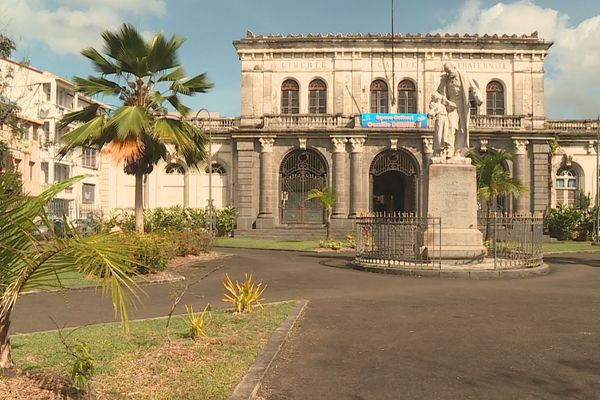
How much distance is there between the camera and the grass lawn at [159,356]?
488 cm

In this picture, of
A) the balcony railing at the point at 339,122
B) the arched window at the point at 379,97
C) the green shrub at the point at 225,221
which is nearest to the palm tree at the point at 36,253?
the green shrub at the point at 225,221

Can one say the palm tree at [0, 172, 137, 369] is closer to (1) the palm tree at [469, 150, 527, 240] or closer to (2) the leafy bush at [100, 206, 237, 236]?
(1) the palm tree at [469, 150, 527, 240]

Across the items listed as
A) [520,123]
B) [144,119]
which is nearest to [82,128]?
[144,119]

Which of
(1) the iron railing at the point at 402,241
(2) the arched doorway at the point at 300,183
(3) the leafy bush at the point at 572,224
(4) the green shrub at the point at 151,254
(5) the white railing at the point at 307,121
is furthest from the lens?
(2) the arched doorway at the point at 300,183

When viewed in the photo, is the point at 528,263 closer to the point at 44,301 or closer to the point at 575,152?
the point at 44,301

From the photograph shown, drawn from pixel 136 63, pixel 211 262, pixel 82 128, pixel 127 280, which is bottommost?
pixel 211 262

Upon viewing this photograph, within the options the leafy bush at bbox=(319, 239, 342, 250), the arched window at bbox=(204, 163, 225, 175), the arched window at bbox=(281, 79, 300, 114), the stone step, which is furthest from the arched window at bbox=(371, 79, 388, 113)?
the leafy bush at bbox=(319, 239, 342, 250)

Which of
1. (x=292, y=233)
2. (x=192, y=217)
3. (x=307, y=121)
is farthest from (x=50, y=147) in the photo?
(x=292, y=233)

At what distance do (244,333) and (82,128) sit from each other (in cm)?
1138

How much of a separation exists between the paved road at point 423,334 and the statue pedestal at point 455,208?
2.11 metres

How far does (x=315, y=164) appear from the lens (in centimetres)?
3634

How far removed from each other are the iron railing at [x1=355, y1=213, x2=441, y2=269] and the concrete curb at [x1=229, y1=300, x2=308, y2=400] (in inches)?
301

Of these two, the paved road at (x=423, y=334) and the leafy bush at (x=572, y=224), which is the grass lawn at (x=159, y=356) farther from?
the leafy bush at (x=572, y=224)

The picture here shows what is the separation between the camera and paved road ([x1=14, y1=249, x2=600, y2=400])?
5234 millimetres
